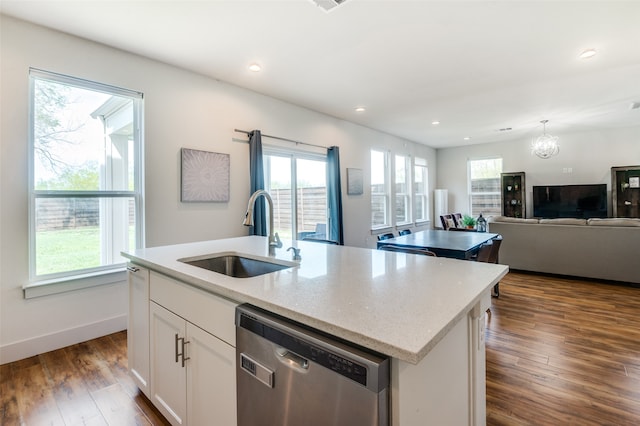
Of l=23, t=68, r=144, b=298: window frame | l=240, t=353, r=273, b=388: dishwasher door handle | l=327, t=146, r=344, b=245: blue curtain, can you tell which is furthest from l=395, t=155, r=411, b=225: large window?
l=240, t=353, r=273, b=388: dishwasher door handle

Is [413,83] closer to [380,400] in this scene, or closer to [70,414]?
[380,400]

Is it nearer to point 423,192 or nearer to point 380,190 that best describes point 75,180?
point 380,190

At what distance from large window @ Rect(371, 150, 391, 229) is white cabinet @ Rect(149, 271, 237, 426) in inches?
196

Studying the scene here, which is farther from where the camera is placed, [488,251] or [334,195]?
[334,195]

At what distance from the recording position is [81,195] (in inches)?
106

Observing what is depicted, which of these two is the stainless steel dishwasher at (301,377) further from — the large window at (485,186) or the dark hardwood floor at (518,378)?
the large window at (485,186)

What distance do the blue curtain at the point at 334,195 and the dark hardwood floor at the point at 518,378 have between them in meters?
2.50

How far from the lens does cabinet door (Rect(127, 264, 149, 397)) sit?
1725 millimetres

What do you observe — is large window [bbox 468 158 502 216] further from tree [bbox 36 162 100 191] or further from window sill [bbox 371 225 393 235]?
tree [bbox 36 162 100 191]

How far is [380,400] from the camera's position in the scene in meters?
0.73

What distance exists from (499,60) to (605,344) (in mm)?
2863

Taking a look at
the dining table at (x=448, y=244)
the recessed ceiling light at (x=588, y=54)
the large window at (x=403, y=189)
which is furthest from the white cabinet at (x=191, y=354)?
the large window at (x=403, y=189)

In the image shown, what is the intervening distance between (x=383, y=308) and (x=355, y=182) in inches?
189

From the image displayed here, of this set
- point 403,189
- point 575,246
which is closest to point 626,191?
point 575,246
